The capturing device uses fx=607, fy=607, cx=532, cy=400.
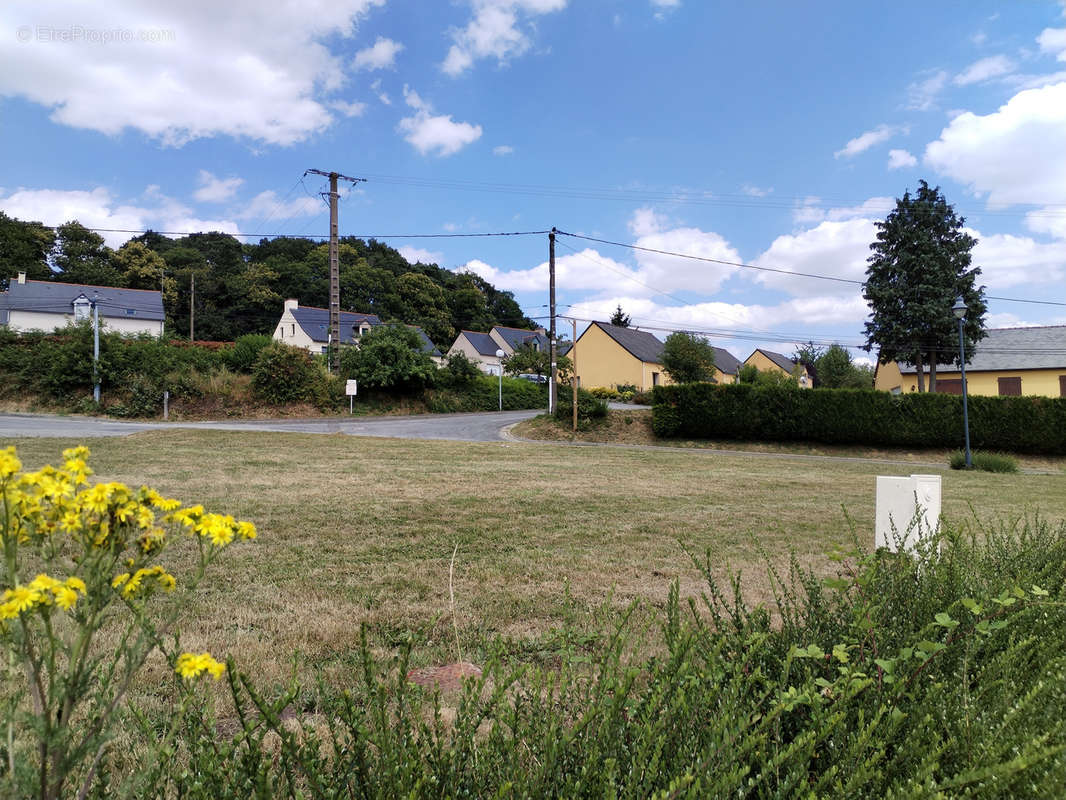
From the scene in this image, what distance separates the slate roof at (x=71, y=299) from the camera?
46.7 m

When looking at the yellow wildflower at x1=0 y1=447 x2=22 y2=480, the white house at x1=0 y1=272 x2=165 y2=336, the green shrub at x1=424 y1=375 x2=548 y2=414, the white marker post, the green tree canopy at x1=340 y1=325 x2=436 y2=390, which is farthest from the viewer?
the white house at x1=0 y1=272 x2=165 y2=336

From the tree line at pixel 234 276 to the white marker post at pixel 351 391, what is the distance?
32623mm

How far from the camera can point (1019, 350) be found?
123ft

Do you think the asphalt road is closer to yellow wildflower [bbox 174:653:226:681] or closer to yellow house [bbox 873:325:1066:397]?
yellow wildflower [bbox 174:653:226:681]

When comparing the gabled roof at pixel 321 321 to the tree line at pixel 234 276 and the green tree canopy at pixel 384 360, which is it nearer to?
the tree line at pixel 234 276

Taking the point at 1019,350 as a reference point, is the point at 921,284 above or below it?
above

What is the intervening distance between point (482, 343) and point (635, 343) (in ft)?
56.6

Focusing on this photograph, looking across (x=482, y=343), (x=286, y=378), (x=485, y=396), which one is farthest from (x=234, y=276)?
(x=286, y=378)

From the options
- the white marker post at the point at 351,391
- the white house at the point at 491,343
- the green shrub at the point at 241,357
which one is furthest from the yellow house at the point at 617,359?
the green shrub at the point at 241,357

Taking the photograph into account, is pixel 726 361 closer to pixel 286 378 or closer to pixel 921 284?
pixel 921 284

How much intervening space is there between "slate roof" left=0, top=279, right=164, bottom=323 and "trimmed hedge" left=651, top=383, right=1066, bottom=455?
45386 millimetres

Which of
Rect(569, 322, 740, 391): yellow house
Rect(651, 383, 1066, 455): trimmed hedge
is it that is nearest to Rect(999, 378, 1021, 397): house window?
Rect(569, 322, 740, 391): yellow house

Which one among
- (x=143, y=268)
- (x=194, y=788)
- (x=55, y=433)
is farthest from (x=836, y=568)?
(x=143, y=268)

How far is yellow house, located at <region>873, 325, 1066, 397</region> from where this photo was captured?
1410 inches
